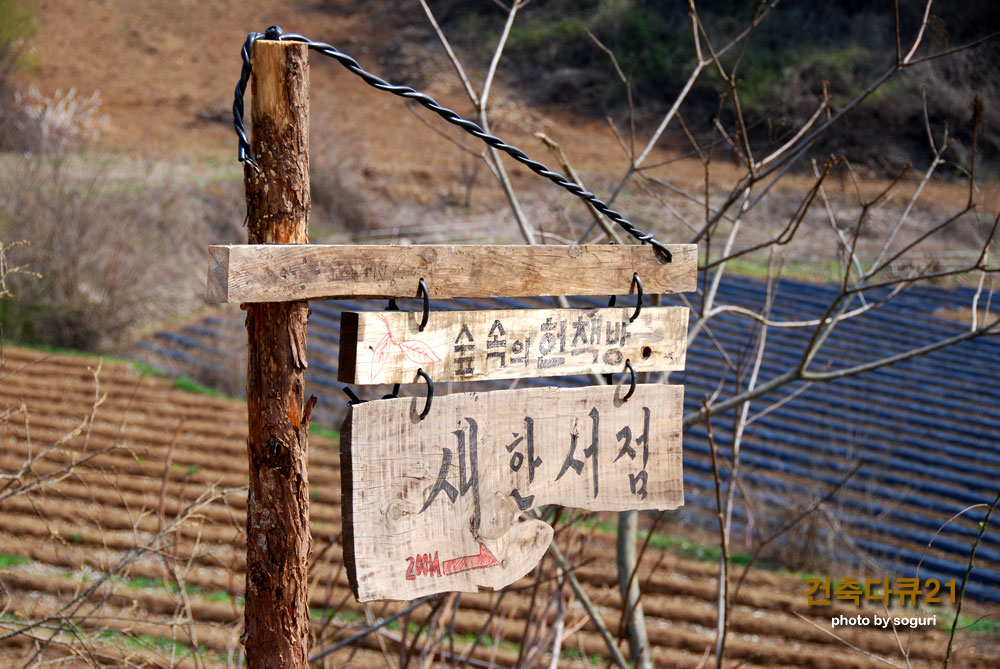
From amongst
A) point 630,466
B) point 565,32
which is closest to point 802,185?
point 565,32

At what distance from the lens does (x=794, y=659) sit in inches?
140

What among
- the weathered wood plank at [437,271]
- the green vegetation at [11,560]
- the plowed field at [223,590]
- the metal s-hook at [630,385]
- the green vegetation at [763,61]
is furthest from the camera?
the green vegetation at [763,61]

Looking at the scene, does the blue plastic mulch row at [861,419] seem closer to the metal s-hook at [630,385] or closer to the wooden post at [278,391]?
the metal s-hook at [630,385]

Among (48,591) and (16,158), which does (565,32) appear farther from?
(48,591)

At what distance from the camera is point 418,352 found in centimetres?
112

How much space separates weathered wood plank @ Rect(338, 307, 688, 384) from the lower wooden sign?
36 mm

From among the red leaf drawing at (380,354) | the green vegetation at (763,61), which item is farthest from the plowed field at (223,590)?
the green vegetation at (763,61)

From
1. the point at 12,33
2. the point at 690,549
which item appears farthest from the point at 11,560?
the point at 12,33

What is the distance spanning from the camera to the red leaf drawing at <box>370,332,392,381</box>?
108 cm

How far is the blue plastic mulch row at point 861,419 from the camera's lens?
4.60 metres

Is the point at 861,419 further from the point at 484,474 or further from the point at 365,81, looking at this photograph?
the point at 365,81

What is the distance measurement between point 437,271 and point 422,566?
1.25 ft

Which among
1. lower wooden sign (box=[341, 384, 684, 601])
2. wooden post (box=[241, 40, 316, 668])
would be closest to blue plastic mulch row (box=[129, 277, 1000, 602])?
lower wooden sign (box=[341, 384, 684, 601])

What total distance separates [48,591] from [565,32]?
18.3 m
